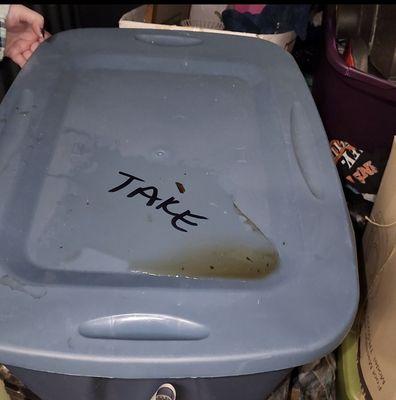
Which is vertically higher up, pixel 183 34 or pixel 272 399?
pixel 183 34

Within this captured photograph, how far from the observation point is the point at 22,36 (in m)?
0.96

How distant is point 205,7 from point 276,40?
229mm

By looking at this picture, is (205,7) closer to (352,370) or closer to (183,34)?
(183,34)

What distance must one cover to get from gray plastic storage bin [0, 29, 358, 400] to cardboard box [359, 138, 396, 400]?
17cm

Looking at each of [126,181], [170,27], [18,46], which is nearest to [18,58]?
[18,46]

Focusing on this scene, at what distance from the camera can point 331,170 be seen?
2.18 feet

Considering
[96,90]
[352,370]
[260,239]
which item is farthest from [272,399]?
[96,90]

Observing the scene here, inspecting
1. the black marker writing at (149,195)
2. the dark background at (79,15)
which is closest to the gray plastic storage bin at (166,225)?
the black marker writing at (149,195)

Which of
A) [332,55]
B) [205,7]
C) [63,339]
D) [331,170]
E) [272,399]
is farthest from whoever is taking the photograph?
[205,7]

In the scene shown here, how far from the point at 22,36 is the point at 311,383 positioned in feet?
2.42

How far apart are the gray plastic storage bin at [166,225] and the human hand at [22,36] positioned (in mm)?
122

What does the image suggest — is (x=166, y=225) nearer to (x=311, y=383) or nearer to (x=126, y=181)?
(x=126, y=181)

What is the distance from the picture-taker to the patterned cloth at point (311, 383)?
2.65 feet

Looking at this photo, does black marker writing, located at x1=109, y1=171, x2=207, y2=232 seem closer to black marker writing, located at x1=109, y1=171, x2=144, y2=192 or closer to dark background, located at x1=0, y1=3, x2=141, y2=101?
black marker writing, located at x1=109, y1=171, x2=144, y2=192
